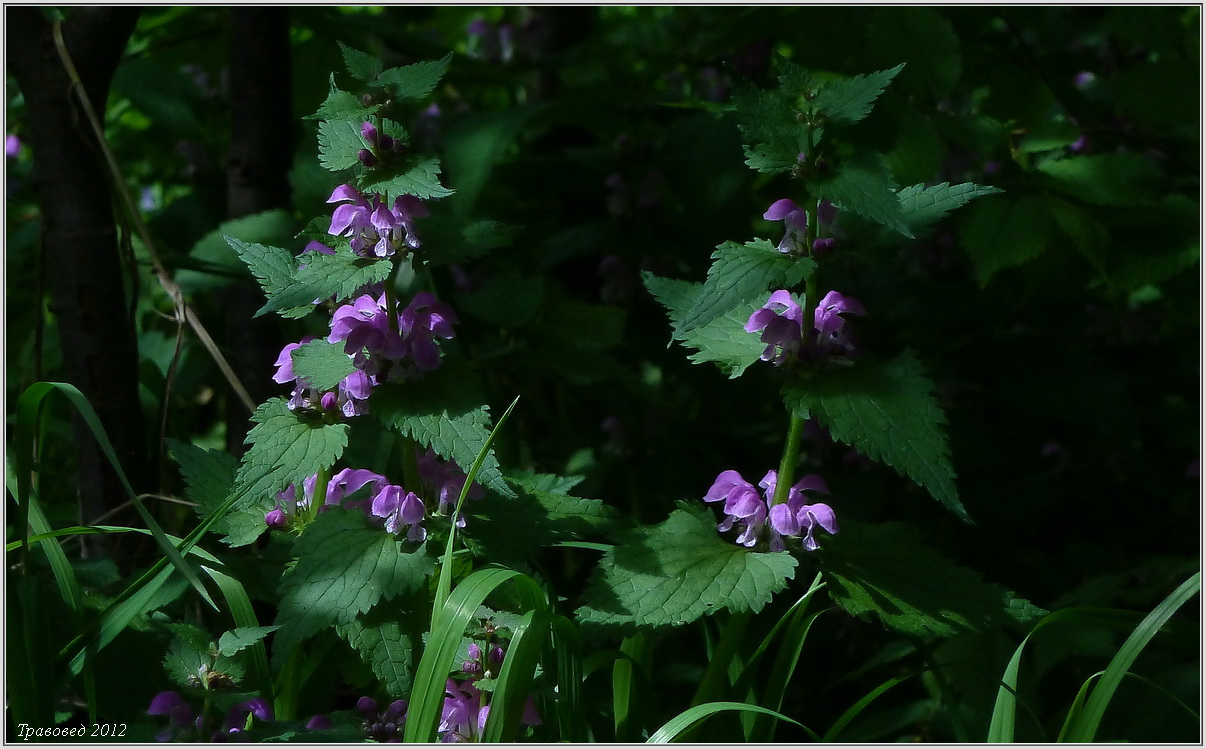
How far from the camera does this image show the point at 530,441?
6.95 ft

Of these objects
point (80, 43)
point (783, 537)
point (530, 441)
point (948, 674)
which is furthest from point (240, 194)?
point (948, 674)

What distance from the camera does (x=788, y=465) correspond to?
3.46 feet

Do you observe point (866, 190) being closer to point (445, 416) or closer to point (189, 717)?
point (445, 416)

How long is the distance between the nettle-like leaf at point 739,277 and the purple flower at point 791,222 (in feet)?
0.07

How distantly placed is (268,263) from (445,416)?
25 cm

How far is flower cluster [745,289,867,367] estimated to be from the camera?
0.99 metres

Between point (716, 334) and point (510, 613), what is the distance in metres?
0.37

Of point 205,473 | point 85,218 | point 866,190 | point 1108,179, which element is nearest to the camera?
point 866,190

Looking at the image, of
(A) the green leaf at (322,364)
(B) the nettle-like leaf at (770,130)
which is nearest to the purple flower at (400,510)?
(A) the green leaf at (322,364)

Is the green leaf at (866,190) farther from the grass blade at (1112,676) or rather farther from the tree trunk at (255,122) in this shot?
the tree trunk at (255,122)

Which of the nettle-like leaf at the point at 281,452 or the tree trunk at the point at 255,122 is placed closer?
the nettle-like leaf at the point at 281,452

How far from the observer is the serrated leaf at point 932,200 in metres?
0.94

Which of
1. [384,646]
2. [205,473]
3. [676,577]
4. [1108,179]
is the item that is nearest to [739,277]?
Answer: [676,577]

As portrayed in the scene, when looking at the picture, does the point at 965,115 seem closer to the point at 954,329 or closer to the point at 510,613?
the point at 954,329
